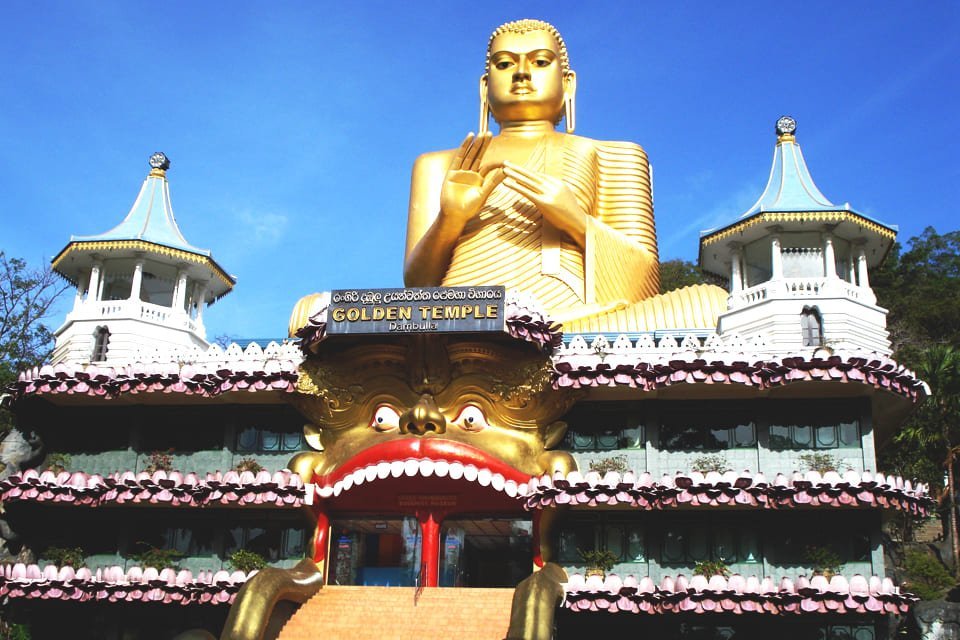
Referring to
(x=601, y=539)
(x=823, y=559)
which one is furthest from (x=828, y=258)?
(x=601, y=539)

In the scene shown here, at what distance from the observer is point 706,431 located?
63.9 ft

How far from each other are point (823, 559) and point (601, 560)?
385 centimetres

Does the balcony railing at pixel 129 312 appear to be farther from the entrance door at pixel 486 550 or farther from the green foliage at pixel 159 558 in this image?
the entrance door at pixel 486 550

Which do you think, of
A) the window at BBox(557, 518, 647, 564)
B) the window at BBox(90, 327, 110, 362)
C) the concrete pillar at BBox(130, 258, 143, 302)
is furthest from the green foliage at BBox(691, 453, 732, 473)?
the window at BBox(90, 327, 110, 362)

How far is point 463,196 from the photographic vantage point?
939 inches

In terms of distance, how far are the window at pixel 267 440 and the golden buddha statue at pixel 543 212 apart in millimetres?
6263

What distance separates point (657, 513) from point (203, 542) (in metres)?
8.64

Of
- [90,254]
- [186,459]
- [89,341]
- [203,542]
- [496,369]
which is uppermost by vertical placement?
[90,254]

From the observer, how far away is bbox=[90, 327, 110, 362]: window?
23906 millimetres

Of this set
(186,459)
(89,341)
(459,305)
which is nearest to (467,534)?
(459,305)

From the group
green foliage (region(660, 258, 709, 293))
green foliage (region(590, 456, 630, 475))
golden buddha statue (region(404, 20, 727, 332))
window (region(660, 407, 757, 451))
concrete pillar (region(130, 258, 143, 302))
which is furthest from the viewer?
green foliage (region(660, 258, 709, 293))

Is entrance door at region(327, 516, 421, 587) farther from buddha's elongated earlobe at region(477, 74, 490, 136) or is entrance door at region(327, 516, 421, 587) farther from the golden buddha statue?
buddha's elongated earlobe at region(477, 74, 490, 136)

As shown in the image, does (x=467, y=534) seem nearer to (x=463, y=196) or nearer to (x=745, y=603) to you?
(x=745, y=603)

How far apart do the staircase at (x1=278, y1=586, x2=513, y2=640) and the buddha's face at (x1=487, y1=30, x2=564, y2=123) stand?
49.0 ft
